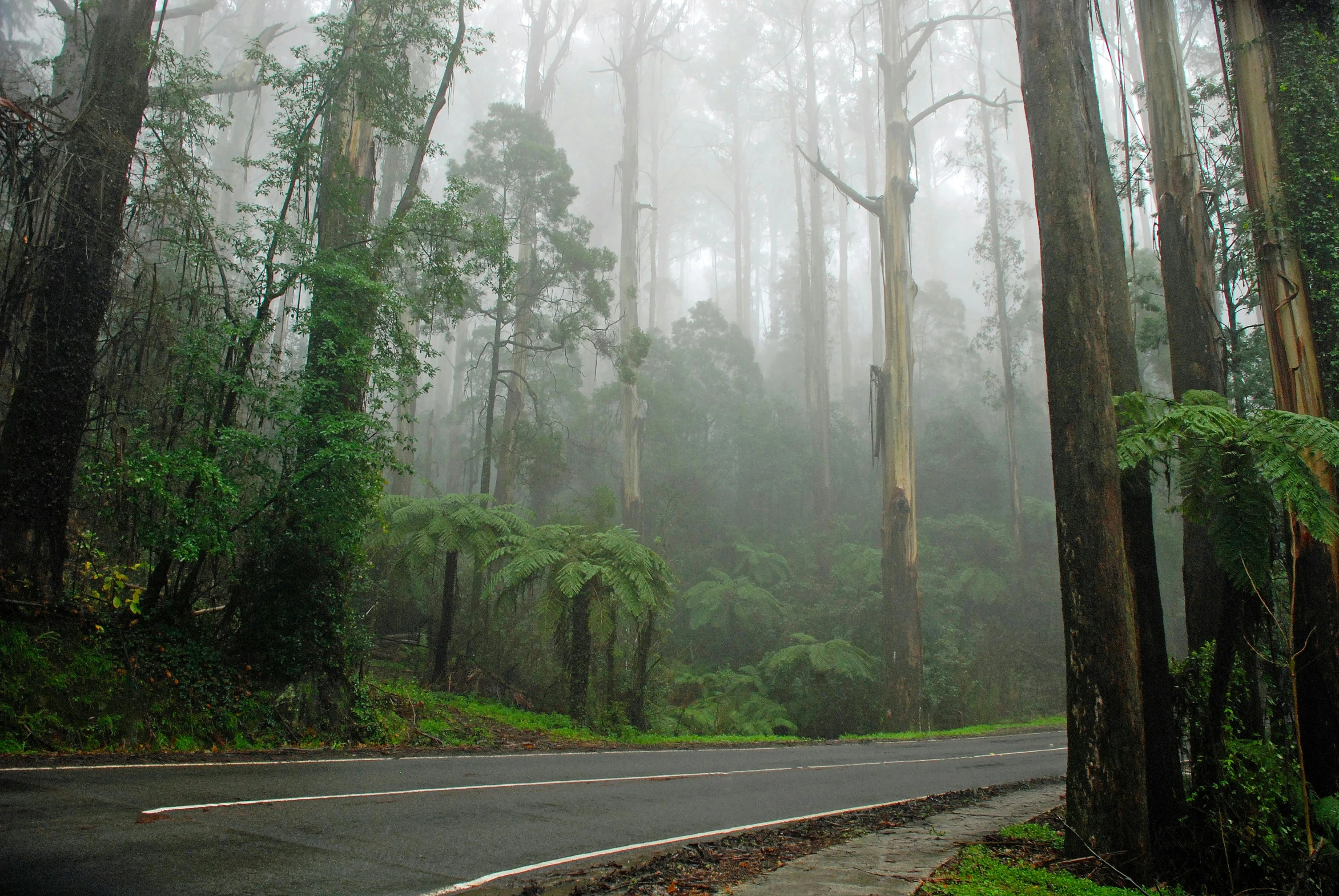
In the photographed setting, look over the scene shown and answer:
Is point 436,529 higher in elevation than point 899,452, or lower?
lower

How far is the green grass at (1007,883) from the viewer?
14.4 feet

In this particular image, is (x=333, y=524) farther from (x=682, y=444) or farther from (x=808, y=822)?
(x=682, y=444)

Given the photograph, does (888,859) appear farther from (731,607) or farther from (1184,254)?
(731,607)

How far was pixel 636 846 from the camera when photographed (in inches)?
219

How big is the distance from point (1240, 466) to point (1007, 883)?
3.52 meters

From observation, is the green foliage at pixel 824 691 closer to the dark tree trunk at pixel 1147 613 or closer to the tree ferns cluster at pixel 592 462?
the tree ferns cluster at pixel 592 462

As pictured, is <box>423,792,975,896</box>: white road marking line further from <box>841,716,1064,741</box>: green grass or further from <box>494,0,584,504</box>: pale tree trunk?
<box>494,0,584,504</box>: pale tree trunk

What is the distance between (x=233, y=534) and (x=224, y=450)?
1227mm

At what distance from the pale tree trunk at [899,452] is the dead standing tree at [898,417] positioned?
15 millimetres

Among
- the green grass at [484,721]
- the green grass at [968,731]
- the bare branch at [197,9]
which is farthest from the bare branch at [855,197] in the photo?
the bare branch at [197,9]

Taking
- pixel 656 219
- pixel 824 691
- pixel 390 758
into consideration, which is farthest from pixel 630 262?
pixel 656 219

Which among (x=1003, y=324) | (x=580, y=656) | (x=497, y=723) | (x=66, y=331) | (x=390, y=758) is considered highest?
(x=1003, y=324)

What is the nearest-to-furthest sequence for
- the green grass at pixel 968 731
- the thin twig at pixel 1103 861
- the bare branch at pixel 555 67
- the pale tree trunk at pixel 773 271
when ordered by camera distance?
the thin twig at pixel 1103 861
the green grass at pixel 968 731
the bare branch at pixel 555 67
the pale tree trunk at pixel 773 271

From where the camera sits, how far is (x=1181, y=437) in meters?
5.93
